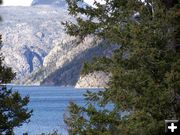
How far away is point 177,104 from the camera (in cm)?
1569

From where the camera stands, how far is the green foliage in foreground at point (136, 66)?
1552 cm

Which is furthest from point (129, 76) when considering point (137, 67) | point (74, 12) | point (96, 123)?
point (74, 12)

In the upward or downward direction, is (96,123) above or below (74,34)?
below

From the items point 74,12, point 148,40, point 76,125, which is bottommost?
point 76,125

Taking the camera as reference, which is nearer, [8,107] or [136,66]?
[136,66]

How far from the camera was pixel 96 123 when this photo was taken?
16.3 metres

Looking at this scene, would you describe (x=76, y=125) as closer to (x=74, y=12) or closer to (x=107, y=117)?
(x=107, y=117)

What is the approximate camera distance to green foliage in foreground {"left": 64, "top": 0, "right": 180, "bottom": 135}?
15.5 meters

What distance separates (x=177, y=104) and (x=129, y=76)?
5.35ft

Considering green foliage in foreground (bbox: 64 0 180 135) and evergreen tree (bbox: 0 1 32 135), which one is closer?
green foliage in foreground (bbox: 64 0 180 135)

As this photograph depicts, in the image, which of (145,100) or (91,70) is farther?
(91,70)

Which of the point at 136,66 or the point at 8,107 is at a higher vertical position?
the point at 136,66

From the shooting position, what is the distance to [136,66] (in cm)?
1658

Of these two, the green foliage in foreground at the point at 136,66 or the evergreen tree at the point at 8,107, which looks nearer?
the green foliage in foreground at the point at 136,66
